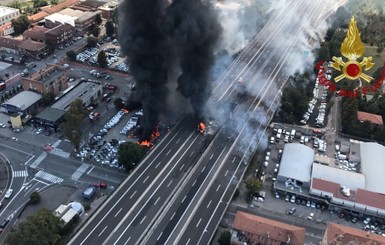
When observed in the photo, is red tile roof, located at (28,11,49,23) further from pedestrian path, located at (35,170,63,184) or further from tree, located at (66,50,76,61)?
pedestrian path, located at (35,170,63,184)

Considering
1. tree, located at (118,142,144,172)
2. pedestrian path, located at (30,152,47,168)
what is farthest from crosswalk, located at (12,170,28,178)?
tree, located at (118,142,144,172)

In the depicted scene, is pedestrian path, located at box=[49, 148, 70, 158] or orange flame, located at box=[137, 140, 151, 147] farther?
orange flame, located at box=[137, 140, 151, 147]

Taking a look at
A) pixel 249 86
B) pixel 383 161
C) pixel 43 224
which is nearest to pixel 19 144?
pixel 43 224

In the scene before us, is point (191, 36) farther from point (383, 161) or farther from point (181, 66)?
point (383, 161)

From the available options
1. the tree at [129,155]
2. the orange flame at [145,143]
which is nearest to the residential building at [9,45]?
the orange flame at [145,143]

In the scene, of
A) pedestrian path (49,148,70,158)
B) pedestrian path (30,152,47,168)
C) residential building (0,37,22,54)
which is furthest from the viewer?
residential building (0,37,22,54)

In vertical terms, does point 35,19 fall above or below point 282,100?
below

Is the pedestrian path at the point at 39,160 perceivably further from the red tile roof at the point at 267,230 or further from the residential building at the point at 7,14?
the residential building at the point at 7,14

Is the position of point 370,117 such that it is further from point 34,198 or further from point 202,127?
point 34,198
